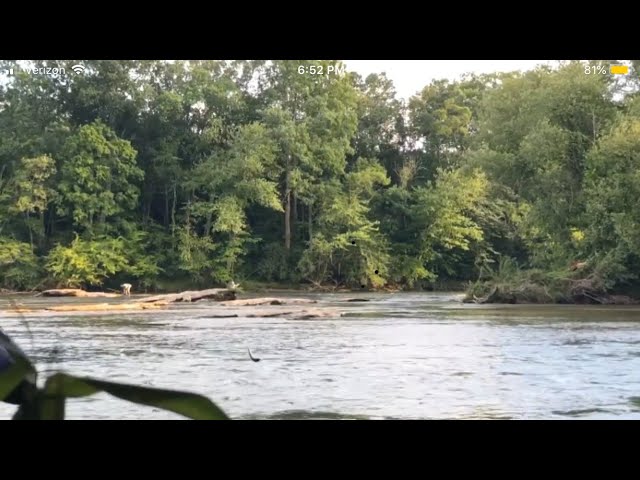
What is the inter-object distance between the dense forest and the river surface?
2.34 m

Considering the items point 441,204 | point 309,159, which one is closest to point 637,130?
point 441,204

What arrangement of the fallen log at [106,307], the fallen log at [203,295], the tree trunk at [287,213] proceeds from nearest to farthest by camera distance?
1. the fallen log at [106,307]
2. the fallen log at [203,295]
3. the tree trunk at [287,213]

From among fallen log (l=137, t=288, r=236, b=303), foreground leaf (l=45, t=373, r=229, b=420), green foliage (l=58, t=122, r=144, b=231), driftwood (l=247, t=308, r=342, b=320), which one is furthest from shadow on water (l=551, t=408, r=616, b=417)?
green foliage (l=58, t=122, r=144, b=231)

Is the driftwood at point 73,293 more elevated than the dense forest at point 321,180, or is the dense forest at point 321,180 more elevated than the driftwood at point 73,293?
the dense forest at point 321,180

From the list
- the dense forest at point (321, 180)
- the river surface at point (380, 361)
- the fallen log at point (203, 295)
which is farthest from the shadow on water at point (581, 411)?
the fallen log at point (203, 295)

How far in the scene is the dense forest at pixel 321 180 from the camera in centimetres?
1633

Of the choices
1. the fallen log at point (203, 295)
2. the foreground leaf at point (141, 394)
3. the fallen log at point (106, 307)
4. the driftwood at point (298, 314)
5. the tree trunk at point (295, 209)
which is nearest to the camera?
the foreground leaf at point (141, 394)

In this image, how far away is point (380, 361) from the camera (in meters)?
9.18

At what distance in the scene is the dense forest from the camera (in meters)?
16.3

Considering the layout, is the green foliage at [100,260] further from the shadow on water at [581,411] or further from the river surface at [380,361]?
the shadow on water at [581,411]

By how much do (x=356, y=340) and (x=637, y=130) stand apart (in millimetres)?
7341

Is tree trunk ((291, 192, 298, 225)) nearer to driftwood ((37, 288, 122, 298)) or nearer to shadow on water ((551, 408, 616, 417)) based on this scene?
driftwood ((37, 288, 122, 298))

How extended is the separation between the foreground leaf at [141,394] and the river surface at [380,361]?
3.55m
